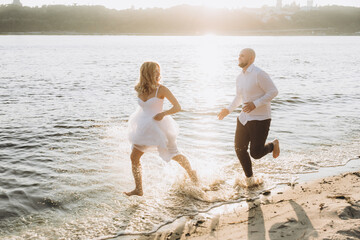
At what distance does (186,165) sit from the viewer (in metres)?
5.64

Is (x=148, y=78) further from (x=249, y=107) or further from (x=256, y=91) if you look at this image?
(x=256, y=91)

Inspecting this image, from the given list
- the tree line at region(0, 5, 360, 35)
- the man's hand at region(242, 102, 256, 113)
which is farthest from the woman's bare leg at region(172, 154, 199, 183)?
the tree line at region(0, 5, 360, 35)

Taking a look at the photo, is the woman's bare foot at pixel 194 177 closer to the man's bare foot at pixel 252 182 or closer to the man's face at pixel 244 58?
the man's bare foot at pixel 252 182

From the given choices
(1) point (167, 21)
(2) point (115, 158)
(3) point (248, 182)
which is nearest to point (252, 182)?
(3) point (248, 182)

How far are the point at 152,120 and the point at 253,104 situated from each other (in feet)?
4.95

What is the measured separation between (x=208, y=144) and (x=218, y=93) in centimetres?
929

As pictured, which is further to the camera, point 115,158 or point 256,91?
point 115,158

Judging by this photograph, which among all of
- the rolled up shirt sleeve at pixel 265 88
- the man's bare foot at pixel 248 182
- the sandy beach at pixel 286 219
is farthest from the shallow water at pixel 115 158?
the rolled up shirt sleeve at pixel 265 88

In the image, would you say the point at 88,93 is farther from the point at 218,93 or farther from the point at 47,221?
the point at 47,221

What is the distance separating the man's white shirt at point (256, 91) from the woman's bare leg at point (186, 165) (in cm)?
108

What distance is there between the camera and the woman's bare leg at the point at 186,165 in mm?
5484

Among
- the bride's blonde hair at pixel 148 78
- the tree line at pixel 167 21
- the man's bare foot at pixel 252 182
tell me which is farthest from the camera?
the tree line at pixel 167 21

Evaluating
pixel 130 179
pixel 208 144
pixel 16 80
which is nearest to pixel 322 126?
pixel 208 144

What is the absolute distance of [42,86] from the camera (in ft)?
61.7
